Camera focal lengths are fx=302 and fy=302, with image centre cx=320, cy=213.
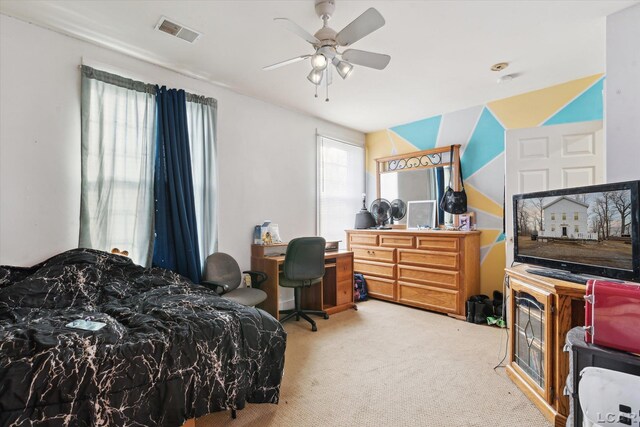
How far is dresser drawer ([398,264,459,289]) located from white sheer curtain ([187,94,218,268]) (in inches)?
93.3

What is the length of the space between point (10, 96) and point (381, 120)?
3.89 metres

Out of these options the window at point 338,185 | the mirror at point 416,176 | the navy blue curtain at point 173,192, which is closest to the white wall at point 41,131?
the navy blue curtain at point 173,192

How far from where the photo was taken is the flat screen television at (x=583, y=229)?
1608 millimetres

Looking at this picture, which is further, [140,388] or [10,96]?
[10,96]

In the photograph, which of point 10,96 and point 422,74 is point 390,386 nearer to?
point 422,74

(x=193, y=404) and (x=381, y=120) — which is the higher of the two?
(x=381, y=120)

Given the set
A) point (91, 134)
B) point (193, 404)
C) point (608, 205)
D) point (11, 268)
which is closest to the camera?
point (193, 404)

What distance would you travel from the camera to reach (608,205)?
170 cm

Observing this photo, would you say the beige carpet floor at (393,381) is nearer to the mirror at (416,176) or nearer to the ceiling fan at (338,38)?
the mirror at (416,176)

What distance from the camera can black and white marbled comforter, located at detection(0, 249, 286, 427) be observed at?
128cm

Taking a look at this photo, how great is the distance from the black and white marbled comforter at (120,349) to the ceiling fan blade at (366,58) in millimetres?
1856

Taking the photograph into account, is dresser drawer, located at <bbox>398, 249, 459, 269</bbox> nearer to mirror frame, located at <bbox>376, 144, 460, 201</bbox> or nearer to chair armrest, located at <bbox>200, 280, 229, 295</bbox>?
mirror frame, located at <bbox>376, 144, 460, 201</bbox>

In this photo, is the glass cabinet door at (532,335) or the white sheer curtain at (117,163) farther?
the white sheer curtain at (117,163)

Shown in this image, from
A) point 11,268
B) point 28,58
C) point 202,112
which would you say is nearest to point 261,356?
point 11,268
